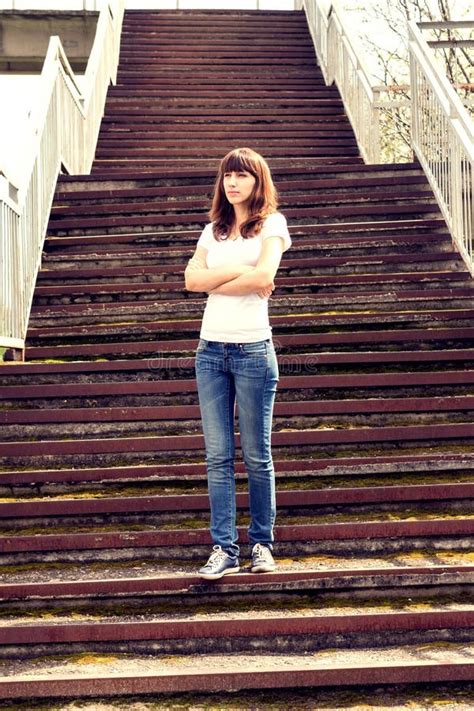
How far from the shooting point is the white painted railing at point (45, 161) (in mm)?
6071

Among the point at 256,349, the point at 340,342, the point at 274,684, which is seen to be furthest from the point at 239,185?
the point at 340,342

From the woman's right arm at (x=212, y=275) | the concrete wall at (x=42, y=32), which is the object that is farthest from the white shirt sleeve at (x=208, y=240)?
the concrete wall at (x=42, y=32)

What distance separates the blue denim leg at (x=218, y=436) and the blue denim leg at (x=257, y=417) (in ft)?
0.18

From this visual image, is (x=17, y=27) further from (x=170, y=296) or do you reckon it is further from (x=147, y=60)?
(x=170, y=296)

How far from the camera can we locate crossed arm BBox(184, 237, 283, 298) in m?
3.78

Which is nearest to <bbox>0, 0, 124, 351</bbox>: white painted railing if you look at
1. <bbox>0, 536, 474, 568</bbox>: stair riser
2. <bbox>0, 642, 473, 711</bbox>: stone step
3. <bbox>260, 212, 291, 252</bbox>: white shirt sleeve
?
<bbox>0, 536, 474, 568</bbox>: stair riser

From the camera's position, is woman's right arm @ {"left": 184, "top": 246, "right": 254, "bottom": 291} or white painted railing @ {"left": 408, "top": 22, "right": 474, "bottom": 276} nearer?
woman's right arm @ {"left": 184, "top": 246, "right": 254, "bottom": 291}

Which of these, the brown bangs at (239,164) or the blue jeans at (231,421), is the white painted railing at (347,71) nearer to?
the brown bangs at (239,164)

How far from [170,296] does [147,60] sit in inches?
285

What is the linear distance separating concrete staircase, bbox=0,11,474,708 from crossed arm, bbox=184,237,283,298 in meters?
1.09

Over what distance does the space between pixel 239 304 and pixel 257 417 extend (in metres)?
0.44

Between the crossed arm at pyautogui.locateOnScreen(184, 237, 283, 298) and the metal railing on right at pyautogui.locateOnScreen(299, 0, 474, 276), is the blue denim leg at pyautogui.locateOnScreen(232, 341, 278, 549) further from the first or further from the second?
the metal railing on right at pyautogui.locateOnScreen(299, 0, 474, 276)

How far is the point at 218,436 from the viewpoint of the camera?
3.86 meters

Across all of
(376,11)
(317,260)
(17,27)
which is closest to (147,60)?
(17,27)
